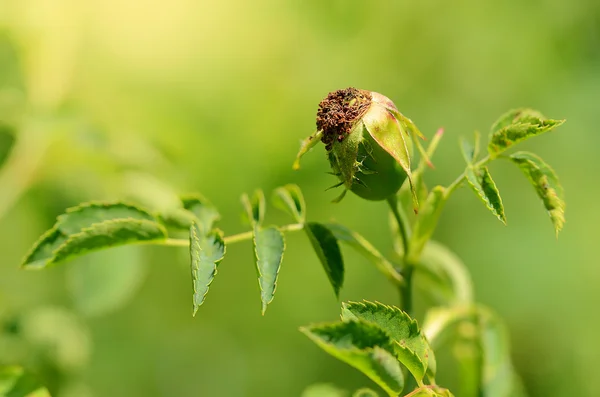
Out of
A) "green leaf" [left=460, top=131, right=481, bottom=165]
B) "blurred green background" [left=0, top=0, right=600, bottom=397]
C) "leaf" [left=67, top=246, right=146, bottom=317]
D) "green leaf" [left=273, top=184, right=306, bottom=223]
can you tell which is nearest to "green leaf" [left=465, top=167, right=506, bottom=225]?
"green leaf" [left=460, top=131, right=481, bottom=165]

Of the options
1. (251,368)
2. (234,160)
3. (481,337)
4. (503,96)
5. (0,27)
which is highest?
(0,27)

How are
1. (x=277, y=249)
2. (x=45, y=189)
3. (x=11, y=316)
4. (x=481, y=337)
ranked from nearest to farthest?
1. (x=277, y=249)
2. (x=481, y=337)
3. (x=11, y=316)
4. (x=45, y=189)

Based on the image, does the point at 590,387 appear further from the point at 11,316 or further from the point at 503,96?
the point at 11,316

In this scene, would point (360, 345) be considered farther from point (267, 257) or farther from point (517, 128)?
point (517, 128)

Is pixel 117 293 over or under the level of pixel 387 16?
under

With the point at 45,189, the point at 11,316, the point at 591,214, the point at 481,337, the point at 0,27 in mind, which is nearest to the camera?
the point at 481,337

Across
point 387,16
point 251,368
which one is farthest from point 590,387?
point 387,16

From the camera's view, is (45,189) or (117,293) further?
(45,189)
